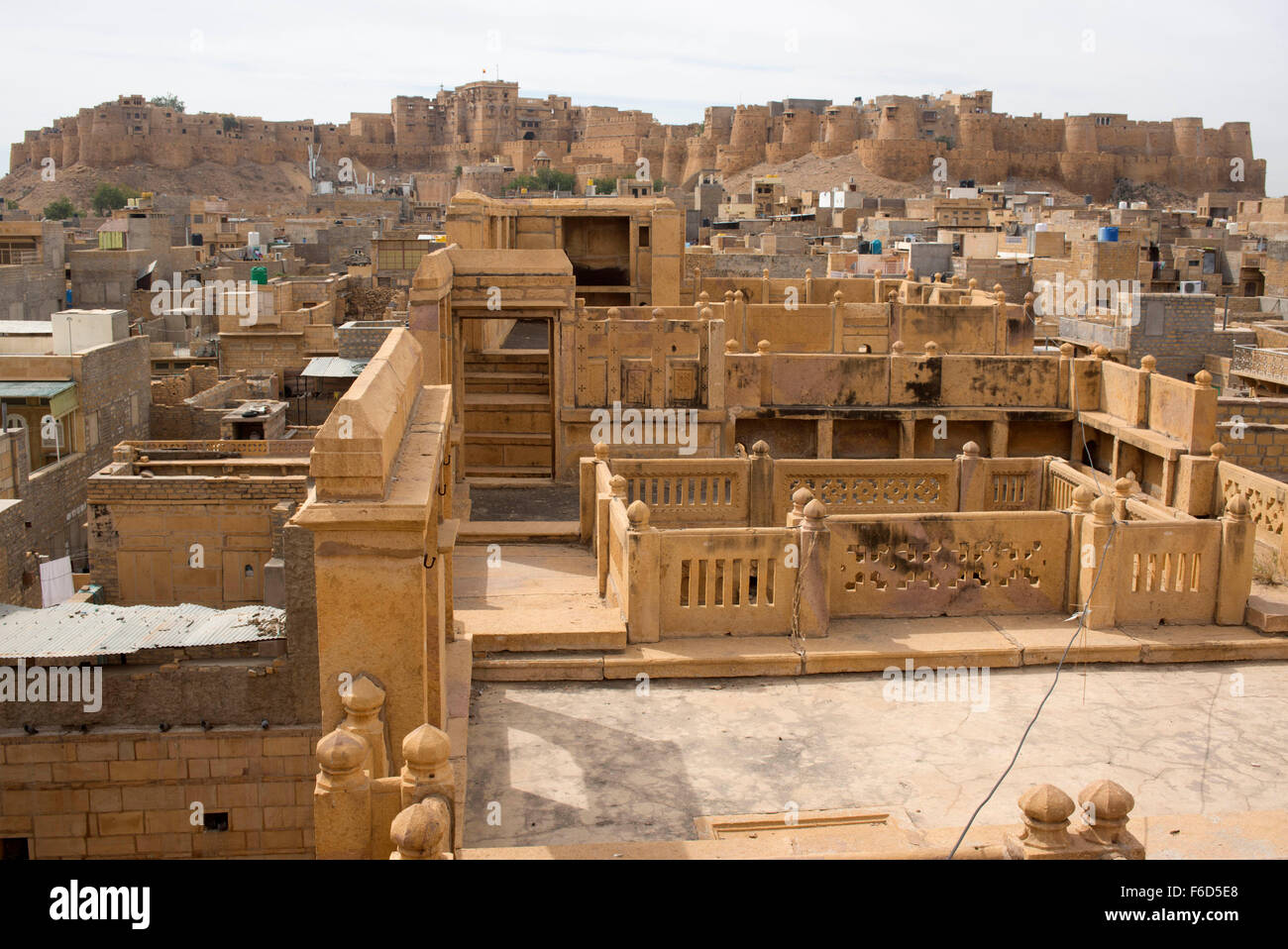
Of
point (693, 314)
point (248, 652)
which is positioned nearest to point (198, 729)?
point (248, 652)

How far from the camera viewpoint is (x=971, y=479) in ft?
41.1

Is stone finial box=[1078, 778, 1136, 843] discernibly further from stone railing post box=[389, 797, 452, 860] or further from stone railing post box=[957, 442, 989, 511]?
stone railing post box=[957, 442, 989, 511]

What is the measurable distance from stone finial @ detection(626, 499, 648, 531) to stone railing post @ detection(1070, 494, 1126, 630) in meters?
3.39

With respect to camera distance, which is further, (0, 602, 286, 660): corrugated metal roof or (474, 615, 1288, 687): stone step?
(0, 602, 286, 660): corrugated metal roof

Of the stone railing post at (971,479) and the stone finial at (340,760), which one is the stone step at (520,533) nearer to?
the stone railing post at (971,479)

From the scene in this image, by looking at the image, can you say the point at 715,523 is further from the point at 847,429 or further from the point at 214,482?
the point at 214,482

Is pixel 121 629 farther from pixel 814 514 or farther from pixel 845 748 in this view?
pixel 845 748

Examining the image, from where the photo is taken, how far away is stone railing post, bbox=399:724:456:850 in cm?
476

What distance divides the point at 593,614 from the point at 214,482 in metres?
8.61

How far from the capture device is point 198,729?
920 cm

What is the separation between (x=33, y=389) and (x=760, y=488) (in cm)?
Answer: 1729

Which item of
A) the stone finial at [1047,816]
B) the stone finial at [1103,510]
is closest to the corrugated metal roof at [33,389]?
the stone finial at [1103,510]

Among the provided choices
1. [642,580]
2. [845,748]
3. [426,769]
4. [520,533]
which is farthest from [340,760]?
[520,533]

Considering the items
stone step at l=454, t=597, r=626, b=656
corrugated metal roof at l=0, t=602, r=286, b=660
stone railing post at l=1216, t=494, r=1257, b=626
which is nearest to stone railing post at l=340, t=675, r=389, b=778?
stone step at l=454, t=597, r=626, b=656
